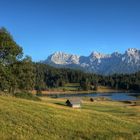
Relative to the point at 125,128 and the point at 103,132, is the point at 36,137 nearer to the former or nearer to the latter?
the point at 103,132

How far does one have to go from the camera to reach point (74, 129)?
32438mm

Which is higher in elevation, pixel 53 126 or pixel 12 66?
pixel 12 66

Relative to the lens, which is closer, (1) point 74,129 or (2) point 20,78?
(1) point 74,129

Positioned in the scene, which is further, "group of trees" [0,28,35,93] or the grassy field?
"group of trees" [0,28,35,93]

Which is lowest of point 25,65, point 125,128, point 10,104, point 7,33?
point 125,128

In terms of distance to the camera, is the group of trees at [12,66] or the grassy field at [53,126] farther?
the group of trees at [12,66]

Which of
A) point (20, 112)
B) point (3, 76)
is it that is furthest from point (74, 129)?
point (3, 76)

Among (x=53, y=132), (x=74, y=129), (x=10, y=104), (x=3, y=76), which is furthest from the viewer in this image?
(x=3, y=76)

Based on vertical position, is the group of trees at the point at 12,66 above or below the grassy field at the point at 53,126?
above

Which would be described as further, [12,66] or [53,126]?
[12,66]

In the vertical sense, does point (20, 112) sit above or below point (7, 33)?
below

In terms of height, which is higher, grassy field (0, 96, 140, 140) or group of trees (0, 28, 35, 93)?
group of trees (0, 28, 35, 93)

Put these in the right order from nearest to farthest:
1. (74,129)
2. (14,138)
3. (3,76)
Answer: (14,138) < (74,129) < (3,76)

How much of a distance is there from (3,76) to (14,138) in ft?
216
